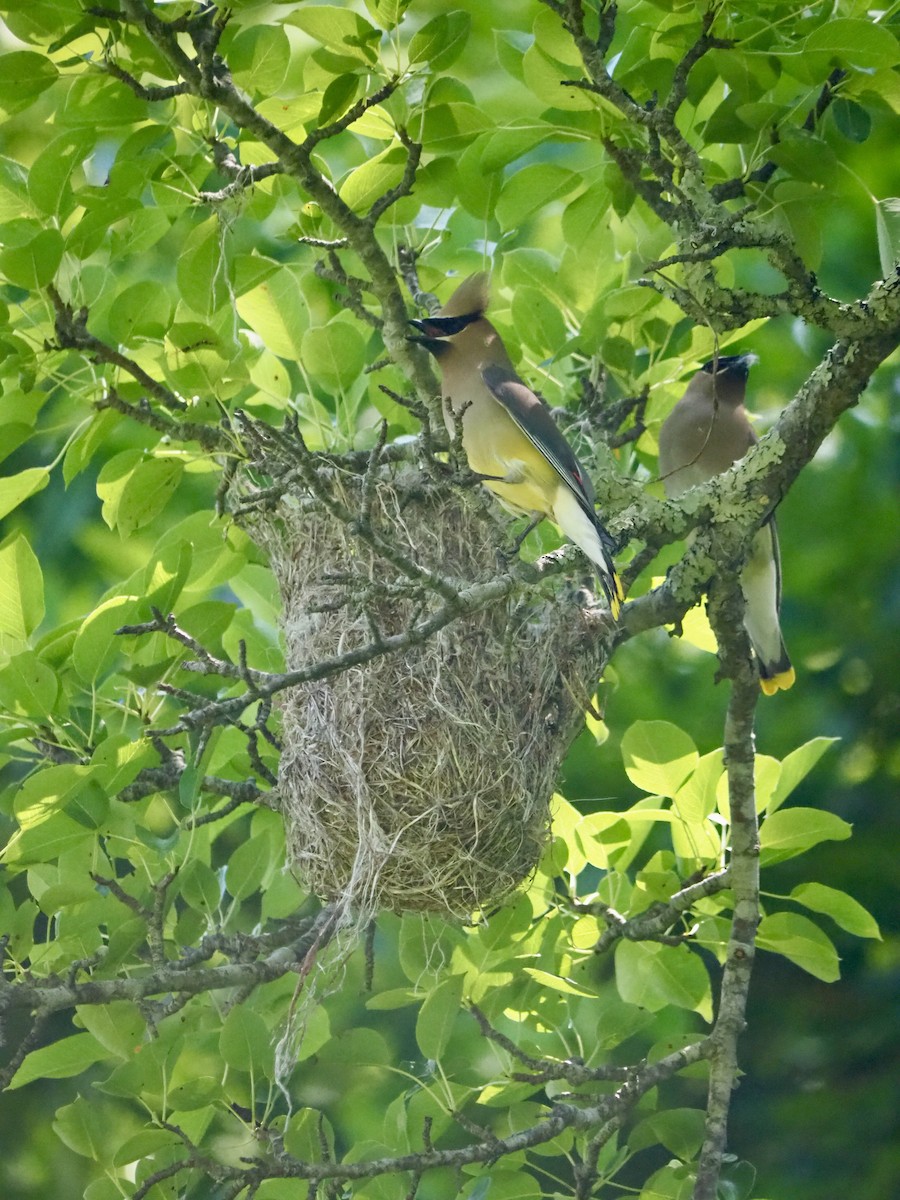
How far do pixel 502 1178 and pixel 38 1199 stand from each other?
340 centimetres

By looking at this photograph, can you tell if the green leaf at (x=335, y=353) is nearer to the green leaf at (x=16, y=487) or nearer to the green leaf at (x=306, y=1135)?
the green leaf at (x=16, y=487)

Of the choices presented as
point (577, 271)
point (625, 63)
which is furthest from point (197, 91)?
point (577, 271)

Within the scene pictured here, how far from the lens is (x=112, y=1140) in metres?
3.61

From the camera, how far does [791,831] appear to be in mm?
3867

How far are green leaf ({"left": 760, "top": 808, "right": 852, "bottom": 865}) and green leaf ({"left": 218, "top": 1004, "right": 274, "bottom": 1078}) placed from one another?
1.37 metres

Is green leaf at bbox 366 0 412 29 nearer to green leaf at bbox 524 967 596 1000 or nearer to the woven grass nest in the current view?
the woven grass nest

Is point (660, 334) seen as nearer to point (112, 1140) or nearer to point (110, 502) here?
point (110, 502)

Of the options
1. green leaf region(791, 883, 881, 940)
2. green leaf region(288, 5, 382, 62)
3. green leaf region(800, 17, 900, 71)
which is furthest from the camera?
green leaf region(791, 883, 881, 940)

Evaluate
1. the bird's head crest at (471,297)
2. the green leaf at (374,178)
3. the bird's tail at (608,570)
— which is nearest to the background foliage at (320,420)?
the green leaf at (374,178)

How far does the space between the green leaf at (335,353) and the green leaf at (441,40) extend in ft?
2.77

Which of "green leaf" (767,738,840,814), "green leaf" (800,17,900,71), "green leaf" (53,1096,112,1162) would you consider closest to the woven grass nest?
"green leaf" (767,738,840,814)

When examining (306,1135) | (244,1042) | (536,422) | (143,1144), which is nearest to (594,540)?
(536,422)

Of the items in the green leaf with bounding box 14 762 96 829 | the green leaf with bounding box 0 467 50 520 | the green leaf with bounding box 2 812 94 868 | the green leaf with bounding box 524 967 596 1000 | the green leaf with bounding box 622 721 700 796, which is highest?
the green leaf with bounding box 0 467 50 520

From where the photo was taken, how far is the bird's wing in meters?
4.00
